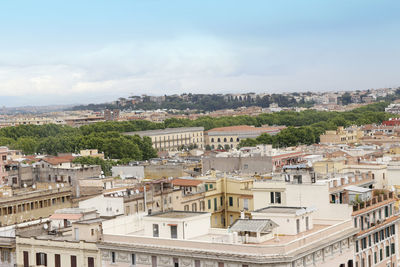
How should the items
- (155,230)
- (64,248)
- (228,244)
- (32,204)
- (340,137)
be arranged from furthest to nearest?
(340,137), (32,204), (64,248), (155,230), (228,244)

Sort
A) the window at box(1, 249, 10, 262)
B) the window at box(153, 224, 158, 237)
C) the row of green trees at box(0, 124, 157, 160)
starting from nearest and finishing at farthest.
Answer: the window at box(153, 224, 158, 237) < the window at box(1, 249, 10, 262) < the row of green trees at box(0, 124, 157, 160)

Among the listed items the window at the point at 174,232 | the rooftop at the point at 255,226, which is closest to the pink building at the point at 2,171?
the window at the point at 174,232

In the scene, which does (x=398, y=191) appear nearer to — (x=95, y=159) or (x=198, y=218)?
(x=198, y=218)

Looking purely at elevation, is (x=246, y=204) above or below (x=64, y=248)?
below


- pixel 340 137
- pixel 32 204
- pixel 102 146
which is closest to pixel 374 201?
pixel 32 204

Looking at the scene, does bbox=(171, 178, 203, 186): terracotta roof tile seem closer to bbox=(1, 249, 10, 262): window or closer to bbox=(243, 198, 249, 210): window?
bbox=(243, 198, 249, 210): window

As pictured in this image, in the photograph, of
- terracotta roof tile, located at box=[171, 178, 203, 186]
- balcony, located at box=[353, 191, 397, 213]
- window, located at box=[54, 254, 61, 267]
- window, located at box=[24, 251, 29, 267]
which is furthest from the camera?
terracotta roof tile, located at box=[171, 178, 203, 186]

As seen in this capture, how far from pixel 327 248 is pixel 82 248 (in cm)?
1343

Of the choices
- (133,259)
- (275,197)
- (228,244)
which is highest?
(275,197)

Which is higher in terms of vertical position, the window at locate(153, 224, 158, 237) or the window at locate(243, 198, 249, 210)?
the window at locate(153, 224, 158, 237)

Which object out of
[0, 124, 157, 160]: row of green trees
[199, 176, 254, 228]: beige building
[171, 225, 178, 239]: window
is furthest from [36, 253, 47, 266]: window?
[0, 124, 157, 160]: row of green trees

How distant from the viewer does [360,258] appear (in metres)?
45.9

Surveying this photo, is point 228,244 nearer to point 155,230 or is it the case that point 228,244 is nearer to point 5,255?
point 155,230

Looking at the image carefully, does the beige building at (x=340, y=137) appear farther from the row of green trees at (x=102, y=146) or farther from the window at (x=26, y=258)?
the window at (x=26, y=258)
